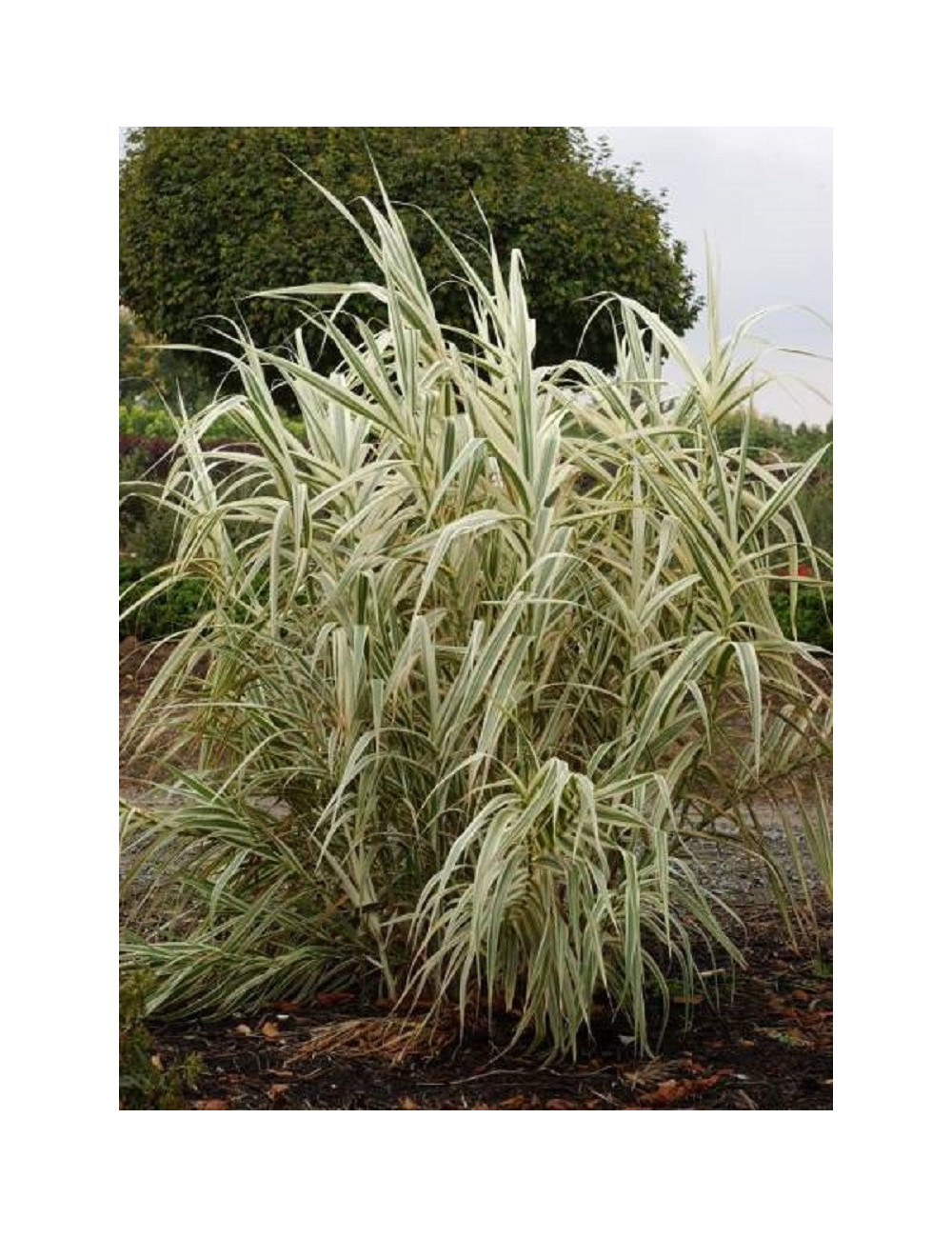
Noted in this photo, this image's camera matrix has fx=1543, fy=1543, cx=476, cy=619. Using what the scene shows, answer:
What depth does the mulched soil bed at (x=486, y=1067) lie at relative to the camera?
234cm

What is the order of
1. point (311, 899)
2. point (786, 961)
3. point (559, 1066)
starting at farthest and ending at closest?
point (786, 961), point (311, 899), point (559, 1066)

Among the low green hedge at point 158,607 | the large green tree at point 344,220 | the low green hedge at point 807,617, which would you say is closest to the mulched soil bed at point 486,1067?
the large green tree at point 344,220

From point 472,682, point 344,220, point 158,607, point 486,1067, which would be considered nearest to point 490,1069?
point 486,1067

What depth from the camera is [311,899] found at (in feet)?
8.43

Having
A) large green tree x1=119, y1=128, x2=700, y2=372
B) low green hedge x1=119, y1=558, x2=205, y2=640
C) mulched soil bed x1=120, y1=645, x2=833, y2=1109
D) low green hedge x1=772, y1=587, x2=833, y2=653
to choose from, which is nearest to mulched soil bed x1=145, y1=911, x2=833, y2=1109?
mulched soil bed x1=120, y1=645, x2=833, y2=1109

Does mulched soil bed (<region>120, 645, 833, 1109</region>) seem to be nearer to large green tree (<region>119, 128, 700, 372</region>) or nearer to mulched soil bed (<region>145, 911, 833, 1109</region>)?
mulched soil bed (<region>145, 911, 833, 1109</region>)

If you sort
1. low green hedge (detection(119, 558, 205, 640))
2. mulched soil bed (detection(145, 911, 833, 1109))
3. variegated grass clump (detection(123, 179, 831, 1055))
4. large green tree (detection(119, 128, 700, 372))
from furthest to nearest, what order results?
1. low green hedge (detection(119, 558, 205, 640))
2. large green tree (detection(119, 128, 700, 372))
3. mulched soil bed (detection(145, 911, 833, 1109))
4. variegated grass clump (detection(123, 179, 831, 1055))

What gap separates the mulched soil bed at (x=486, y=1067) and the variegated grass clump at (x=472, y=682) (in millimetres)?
52

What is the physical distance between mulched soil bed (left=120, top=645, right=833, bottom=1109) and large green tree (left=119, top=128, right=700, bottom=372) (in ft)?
6.44

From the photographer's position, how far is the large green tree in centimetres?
381

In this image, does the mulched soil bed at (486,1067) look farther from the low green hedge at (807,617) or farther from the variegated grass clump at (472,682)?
the low green hedge at (807,617)
